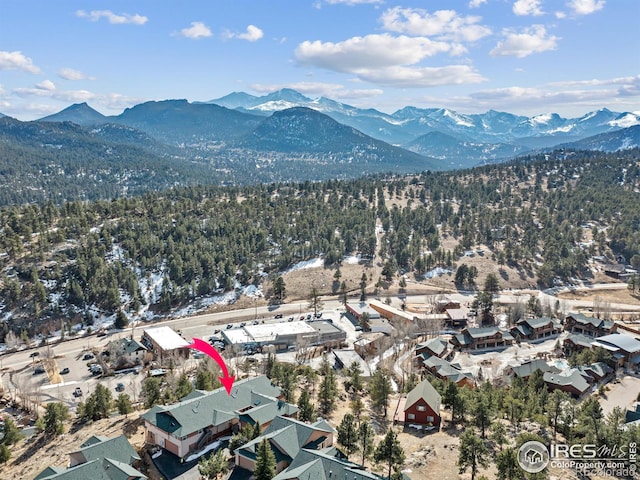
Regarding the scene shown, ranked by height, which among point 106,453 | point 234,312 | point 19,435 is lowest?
point 234,312

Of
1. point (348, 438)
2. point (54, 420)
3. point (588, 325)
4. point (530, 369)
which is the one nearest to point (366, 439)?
point (348, 438)

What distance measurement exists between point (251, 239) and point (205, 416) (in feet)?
290

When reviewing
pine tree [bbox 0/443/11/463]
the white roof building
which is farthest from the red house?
the white roof building

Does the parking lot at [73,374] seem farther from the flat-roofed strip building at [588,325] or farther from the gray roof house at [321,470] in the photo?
the flat-roofed strip building at [588,325]

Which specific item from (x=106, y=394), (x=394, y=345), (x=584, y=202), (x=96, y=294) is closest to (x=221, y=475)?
(x=106, y=394)

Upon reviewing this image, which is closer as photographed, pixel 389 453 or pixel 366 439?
pixel 389 453

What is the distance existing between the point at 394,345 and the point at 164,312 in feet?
169

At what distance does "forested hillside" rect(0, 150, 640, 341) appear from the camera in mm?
97688

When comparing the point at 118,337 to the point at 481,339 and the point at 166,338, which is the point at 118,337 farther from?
the point at 481,339

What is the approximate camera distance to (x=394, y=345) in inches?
2945

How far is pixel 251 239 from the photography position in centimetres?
12462

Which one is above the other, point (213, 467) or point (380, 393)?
point (213, 467)

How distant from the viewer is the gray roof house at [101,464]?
29.6 m

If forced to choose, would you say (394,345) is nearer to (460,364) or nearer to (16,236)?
(460,364)
